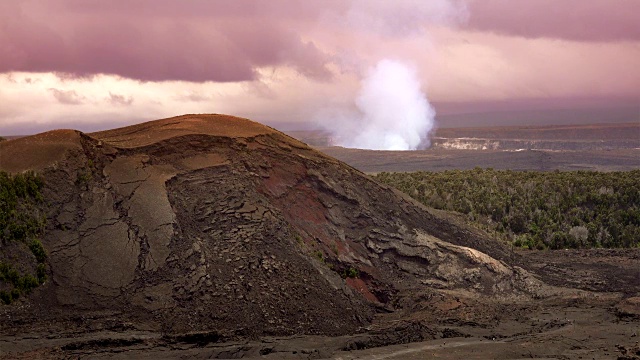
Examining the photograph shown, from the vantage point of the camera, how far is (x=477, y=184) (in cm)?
4434

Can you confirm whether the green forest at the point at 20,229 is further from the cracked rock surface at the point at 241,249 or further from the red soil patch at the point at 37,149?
the red soil patch at the point at 37,149

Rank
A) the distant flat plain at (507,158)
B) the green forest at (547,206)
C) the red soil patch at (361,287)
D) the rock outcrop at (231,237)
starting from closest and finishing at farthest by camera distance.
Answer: the rock outcrop at (231,237) < the red soil patch at (361,287) < the green forest at (547,206) < the distant flat plain at (507,158)

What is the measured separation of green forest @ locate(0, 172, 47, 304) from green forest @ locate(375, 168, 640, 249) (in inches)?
813

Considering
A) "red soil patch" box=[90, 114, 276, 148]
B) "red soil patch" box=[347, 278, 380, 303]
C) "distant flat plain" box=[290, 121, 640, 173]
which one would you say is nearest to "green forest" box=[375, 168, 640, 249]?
"red soil patch" box=[347, 278, 380, 303]

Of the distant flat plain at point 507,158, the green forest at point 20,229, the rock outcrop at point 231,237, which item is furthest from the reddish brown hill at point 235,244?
the distant flat plain at point 507,158

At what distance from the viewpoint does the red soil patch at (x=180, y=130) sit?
2405cm

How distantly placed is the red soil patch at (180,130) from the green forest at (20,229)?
3.18 m

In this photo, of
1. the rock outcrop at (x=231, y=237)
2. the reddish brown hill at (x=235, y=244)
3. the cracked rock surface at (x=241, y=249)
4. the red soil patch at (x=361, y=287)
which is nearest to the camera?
the cracked rock surface at (x=241, y=249)

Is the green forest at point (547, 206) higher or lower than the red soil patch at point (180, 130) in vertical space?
lower

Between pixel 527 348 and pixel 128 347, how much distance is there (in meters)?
8.92

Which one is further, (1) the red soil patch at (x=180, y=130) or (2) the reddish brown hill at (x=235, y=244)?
(1) the red soil patch at (x=180, y=130)

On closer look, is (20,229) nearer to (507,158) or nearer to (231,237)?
(231,237)

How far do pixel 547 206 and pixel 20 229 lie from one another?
85.4 ft

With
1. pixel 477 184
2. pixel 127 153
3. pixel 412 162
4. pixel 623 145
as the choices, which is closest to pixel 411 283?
pixel 127 153
